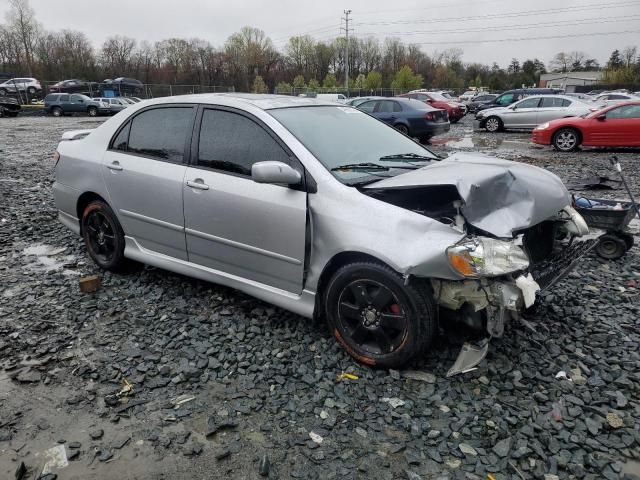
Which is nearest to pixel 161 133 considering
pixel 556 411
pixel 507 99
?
pixel 556 411

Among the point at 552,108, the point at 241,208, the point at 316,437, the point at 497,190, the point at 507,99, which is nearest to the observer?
the point at 316,437

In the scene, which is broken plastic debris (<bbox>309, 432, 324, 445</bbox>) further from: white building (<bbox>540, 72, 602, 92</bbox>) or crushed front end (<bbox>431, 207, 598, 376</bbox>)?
white building (<bbox>540, 72, 602, 92</bbox>)

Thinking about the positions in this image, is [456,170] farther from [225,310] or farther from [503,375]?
[225,310]

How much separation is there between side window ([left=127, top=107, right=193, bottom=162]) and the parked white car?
43167 millimetres

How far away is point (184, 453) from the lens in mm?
2412

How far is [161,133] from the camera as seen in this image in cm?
404

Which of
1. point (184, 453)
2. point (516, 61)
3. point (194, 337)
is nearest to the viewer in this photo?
point (184, 453)

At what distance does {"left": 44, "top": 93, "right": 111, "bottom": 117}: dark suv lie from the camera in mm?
31531

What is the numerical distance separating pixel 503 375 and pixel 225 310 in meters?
2.12

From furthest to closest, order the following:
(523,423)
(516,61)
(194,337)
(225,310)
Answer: (516,61) → (225,310) → (194,337) → (523,423)

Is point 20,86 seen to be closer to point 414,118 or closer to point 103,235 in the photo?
point 414,118

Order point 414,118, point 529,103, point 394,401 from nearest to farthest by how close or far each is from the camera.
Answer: point 394,401, point 414,118, point 529,103

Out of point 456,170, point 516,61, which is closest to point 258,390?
point 456,170

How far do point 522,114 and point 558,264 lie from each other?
17.2 metres
